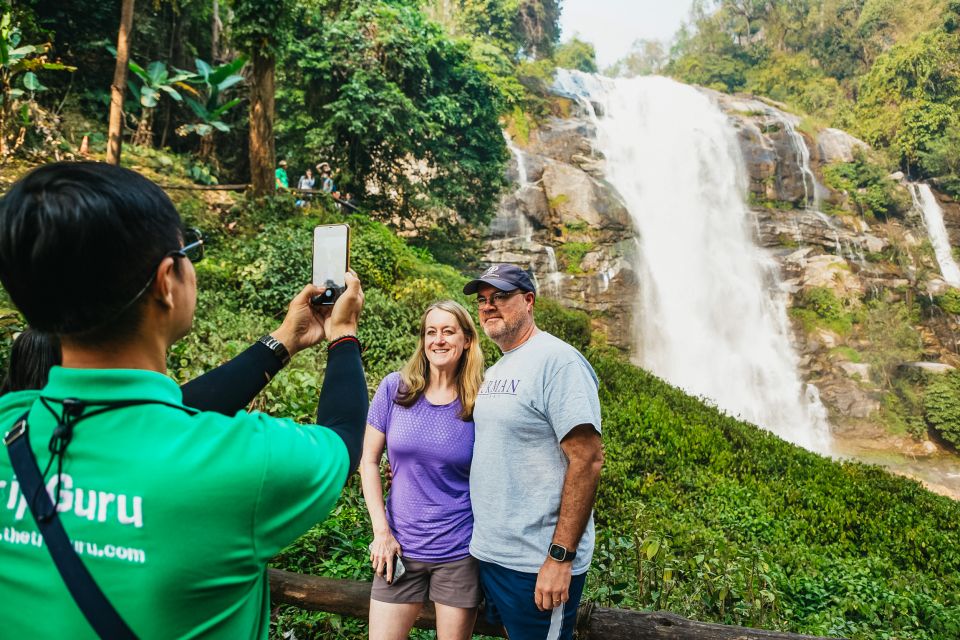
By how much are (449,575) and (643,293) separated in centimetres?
2057

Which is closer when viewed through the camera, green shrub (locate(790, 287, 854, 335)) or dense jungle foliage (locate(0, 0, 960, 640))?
dense jungle foliage (locate(0, 0, 960, 640))

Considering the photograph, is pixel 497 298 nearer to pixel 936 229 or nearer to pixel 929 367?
pixel 929 367

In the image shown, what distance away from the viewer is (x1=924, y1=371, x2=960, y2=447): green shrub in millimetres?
19828

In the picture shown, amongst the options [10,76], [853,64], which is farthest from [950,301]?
[10,76]

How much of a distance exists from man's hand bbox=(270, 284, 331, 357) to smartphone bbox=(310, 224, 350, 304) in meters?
0.02

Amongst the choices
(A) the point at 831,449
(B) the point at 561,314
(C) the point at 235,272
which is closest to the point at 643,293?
(A) the point at 831,449

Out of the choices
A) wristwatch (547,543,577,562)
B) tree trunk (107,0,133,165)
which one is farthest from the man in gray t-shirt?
tree trunk (107,0,133,165)

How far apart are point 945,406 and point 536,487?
2401cm

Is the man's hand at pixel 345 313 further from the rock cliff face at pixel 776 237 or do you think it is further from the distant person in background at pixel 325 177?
the rock cliff face at pixel 776 237

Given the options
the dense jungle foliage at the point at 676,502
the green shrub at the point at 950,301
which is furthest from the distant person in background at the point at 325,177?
the green shrub at the point at 950,301

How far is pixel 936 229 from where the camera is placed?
92.4 feet

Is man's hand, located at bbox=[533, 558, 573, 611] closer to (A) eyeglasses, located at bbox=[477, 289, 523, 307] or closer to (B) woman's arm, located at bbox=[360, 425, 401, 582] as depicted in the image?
(B) woman's arm, located at bbox=[360, 425, 401, 582]

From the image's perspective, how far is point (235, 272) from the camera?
989cm

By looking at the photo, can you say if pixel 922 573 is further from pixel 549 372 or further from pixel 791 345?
pixel 791 345
